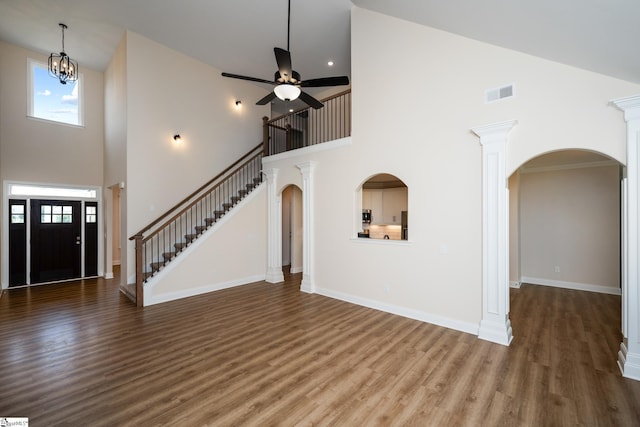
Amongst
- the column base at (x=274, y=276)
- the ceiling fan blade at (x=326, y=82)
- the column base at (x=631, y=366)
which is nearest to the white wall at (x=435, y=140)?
the column base at (x=631, y=366)

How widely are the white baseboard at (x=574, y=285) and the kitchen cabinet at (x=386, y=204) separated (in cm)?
348

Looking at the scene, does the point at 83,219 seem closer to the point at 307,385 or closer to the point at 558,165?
the point at 307,385

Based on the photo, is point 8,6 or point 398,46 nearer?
point 398,46

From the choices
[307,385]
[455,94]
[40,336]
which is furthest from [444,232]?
[40,336]

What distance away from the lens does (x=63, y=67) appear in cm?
562

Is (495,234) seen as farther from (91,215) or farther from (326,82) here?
(91,215)

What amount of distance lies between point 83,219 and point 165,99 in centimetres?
398

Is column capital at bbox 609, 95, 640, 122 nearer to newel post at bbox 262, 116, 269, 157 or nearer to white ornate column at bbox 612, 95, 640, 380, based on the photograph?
white ornate column at bbox 612, 95, 640, 380

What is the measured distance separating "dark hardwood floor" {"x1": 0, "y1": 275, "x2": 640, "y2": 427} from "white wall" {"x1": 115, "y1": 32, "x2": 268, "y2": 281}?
2.57 m

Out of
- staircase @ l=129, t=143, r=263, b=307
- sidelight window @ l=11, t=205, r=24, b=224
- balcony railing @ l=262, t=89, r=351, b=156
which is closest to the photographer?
staircase @ l=129, t=143, r=263, b=307

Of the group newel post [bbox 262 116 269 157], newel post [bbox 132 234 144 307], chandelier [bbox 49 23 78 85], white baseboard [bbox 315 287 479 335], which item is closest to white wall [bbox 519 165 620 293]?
white baseboard [bbox 315 287 479 335]

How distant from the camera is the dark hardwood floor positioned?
7.37 feet

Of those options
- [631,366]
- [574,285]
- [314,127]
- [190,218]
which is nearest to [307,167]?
[190,218]

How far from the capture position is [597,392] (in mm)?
2488
